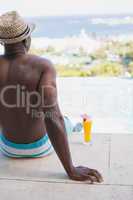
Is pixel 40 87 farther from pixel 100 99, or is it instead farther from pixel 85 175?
pixel 100 99

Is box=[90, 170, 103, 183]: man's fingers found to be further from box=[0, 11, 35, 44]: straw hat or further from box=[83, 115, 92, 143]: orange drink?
box=[0, 11, 35, 44]: straw hat

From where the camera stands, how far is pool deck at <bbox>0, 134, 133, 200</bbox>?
5.20ft

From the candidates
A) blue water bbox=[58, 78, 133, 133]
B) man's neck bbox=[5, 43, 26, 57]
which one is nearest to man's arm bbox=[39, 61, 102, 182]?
man's neck bbox=[5, 43, 26, 57]

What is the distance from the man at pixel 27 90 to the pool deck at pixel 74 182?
80mm

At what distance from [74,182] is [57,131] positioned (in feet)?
0.89

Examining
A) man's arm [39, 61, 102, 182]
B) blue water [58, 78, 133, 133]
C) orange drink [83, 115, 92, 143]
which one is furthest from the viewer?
blue water [58, 78, 133, 133]

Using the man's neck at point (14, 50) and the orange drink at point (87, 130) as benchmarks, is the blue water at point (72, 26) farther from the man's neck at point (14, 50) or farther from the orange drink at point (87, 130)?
the man's neck at point (14, 50)

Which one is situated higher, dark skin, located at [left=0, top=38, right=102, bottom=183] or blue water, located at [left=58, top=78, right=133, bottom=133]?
dark skin, located at [left=0, top=38, right=102, bottom=183]

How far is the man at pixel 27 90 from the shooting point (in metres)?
1.69

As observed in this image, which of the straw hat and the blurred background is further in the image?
the blurred background

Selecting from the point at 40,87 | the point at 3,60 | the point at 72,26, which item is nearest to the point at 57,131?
the point at 40,87

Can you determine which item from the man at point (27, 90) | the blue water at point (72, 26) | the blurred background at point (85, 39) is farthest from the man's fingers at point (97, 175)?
the blue water at point (72, 26)
